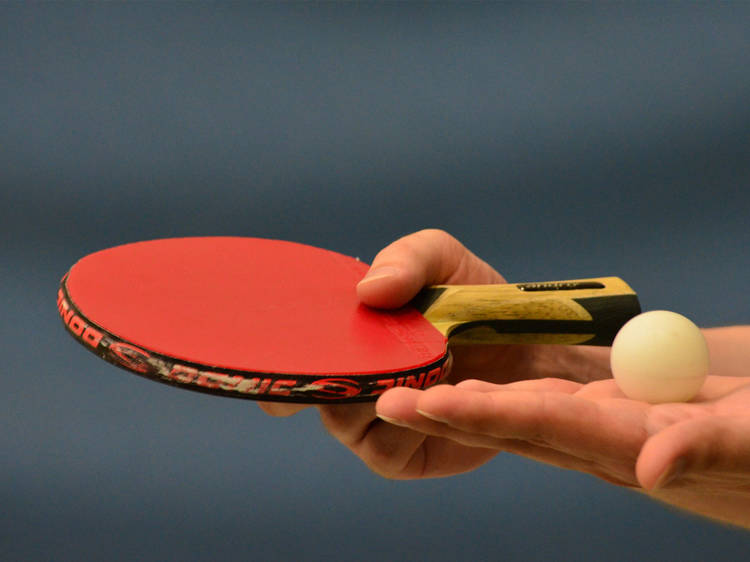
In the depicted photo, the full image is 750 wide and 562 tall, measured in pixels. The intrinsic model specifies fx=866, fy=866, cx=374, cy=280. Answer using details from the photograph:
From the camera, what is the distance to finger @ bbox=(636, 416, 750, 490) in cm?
55

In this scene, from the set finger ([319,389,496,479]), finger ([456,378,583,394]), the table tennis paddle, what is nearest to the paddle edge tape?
the table tennis paddle

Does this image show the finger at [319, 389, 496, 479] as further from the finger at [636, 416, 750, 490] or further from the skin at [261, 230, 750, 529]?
the finger at [636, 416, 750, 490]

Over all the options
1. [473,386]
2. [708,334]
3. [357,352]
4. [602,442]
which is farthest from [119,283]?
[708,334]

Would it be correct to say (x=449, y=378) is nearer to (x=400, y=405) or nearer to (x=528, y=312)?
(x=528, y=312)

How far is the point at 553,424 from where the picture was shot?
2.03ft

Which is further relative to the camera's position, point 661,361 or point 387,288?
point 387,288

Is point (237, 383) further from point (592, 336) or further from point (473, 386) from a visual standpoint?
point (592, 336)

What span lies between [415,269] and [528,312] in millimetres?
145

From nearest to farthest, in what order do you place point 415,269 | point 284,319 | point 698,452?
point 698,452 → point 284,319 → point 415,269

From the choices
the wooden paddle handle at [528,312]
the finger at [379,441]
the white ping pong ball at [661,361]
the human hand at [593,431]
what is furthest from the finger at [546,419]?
the finger at [379,441]

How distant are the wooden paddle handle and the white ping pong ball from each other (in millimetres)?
179

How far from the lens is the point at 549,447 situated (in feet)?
2.22

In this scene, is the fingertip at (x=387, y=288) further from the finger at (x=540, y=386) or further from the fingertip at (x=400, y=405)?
the fingertip at (x=400, y=405)

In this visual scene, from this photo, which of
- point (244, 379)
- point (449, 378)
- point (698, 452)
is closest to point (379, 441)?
point (449, 378)
